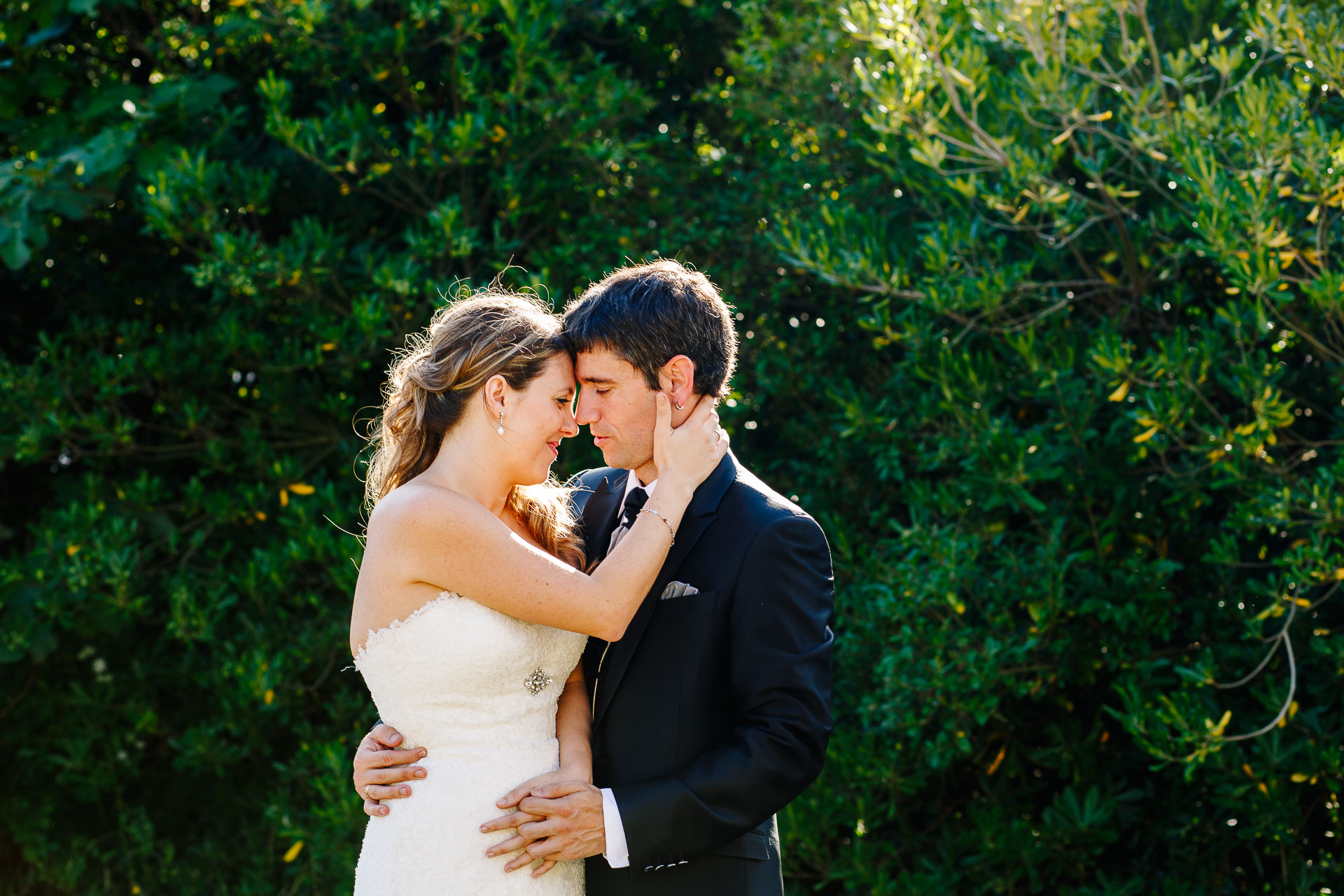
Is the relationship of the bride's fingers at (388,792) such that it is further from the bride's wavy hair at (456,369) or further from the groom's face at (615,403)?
the groom's face at (615,403)

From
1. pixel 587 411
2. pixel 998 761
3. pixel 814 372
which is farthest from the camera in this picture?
pixel 814 372

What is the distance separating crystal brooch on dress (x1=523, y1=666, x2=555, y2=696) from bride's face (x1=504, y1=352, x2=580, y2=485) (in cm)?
47

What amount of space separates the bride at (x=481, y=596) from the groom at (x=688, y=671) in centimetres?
8

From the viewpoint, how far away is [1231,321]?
3.82 meters

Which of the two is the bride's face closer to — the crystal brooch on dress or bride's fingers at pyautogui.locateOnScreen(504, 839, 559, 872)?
the crystal brooch on dress

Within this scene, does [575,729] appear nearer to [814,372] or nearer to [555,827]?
[555,827]

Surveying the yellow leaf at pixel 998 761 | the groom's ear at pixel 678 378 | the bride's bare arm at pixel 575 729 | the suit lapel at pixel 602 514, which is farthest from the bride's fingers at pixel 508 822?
the yellow leaf at pixel 998 761

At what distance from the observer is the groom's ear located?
9.16 feet

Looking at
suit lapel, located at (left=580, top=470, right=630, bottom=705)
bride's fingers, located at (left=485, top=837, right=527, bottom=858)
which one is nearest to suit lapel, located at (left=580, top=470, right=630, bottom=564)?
suit lapel, located at (left=580, top=470, right=630, bottom=705)

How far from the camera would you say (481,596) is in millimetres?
2594

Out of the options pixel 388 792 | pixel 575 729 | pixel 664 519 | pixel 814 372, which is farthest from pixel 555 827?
pixel 814 372

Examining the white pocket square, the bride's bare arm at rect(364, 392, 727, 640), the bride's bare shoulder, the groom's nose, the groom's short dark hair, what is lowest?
the white pocket square

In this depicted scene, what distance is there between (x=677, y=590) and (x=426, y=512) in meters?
0.62

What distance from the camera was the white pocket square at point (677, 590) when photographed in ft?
8.83
